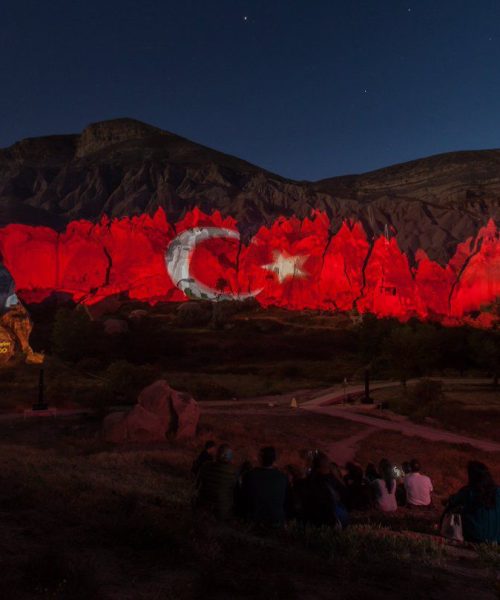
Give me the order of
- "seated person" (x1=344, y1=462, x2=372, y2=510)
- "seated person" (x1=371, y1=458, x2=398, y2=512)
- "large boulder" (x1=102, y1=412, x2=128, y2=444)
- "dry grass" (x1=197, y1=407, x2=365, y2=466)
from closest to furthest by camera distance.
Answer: "seated person" (x1=344, y1=462, x2=372, y2=510) < "seated person" (x1=371, y1=458, x2=398, y2=512) < "dry grass" (x1=197, y1=407, x2=365, y2=466) < "large boulder" (x1=102, y1=412, x2=128, y2=444)

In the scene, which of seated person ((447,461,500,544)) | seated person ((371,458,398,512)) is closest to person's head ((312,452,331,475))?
seated person ((447,461,500,544))

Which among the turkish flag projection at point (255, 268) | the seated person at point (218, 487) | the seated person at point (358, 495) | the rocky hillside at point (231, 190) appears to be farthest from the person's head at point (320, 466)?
the rocky hillside at point (231, 190)

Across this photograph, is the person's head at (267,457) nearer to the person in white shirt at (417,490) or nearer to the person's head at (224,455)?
the person's head at (224,455)

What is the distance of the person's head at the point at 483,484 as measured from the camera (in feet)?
21.6

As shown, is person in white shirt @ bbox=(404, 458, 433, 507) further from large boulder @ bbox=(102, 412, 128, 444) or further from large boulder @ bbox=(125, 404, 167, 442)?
large boulder @ bbox=(102, 412, 128, 444)

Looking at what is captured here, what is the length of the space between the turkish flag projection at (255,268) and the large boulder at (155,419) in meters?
45.4

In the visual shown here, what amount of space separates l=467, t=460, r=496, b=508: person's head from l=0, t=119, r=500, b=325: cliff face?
137 ft

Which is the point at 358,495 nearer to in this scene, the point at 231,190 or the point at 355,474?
the point at 355,474

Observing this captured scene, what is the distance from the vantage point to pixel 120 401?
28688 millimetres

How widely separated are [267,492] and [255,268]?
70511mm

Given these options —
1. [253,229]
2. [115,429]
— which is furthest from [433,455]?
[253,229]

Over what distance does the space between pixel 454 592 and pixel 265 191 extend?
144m

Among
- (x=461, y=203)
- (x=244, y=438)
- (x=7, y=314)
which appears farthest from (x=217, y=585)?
(x=461, y=203)

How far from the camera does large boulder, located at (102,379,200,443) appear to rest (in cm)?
1956
